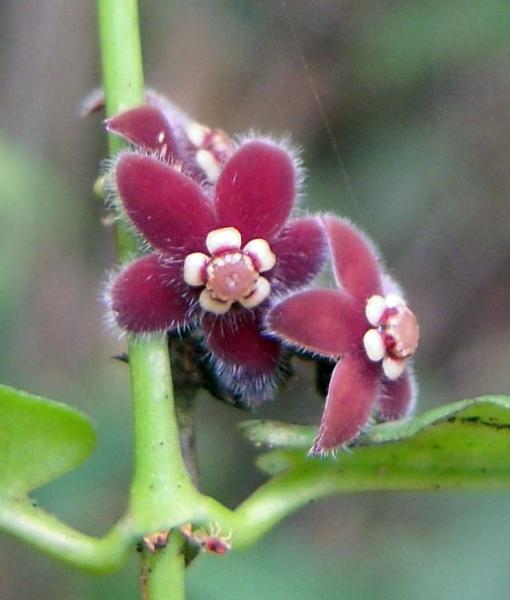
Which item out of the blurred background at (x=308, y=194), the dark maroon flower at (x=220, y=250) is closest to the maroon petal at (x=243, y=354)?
the dark maroon flower at (x=220, y=250)

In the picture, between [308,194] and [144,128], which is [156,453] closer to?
[144,128]

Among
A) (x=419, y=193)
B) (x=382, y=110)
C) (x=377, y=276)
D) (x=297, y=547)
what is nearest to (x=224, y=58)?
(x=382, y=110)

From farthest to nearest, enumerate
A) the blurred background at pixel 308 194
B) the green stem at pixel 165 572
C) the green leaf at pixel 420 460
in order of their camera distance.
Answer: the blurred background at pixel 308 194 < the green leaf at pixel 420 460 < the green stem at pixel 165 572

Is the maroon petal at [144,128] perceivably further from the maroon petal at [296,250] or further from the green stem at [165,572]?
the green stem at [165,572]

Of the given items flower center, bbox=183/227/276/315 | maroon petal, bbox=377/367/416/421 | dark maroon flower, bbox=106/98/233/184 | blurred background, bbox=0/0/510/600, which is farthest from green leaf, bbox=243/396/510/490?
blurred background, bbox=0/0/510/600

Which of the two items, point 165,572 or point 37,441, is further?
point 37,441

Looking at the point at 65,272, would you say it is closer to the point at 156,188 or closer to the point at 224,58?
the point at 224,58

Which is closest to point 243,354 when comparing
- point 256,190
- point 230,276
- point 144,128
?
point 230,276
